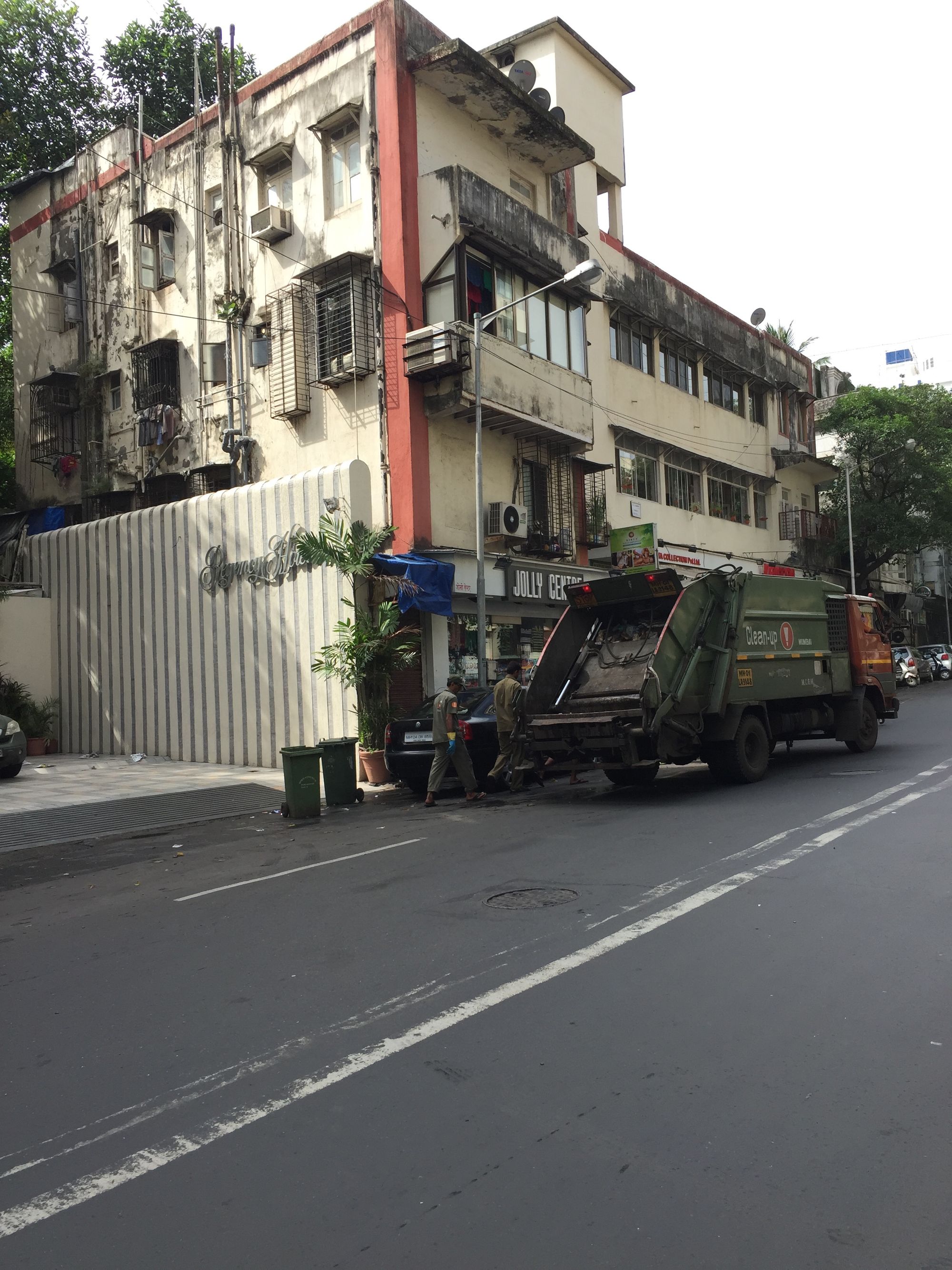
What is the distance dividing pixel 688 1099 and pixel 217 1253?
1.77 m

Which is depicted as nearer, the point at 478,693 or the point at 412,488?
the point at 478,693

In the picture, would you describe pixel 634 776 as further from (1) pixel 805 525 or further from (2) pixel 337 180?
(1) pixel 805 525

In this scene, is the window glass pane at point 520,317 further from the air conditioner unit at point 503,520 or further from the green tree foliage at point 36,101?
the green tree foliage at point 36,101

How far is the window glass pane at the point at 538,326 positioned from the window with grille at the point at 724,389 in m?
12.2

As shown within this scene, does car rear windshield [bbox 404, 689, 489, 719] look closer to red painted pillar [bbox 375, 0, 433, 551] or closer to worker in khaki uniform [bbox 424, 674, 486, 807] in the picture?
worker in khaki uniform [bbox 424, 674, 486, 807]

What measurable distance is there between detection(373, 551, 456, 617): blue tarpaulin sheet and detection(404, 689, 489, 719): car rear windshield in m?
3.01

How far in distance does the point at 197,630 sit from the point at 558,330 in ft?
35.0

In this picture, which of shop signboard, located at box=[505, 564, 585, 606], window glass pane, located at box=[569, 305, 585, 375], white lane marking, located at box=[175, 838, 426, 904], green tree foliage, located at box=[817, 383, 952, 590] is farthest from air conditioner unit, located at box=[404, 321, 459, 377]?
green tree foliage, located at box=[817, 383, 952, 590]

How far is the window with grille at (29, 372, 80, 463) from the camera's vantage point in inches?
1081

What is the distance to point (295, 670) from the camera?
59.2 feet

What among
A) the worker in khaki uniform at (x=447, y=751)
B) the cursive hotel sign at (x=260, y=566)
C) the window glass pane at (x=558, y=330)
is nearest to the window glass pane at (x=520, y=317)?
the window glass pane at (x=558, y=330)

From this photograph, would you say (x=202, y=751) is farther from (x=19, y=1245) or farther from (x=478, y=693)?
(x=19, y=1245)

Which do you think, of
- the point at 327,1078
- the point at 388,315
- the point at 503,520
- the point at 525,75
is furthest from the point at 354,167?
the point at 327,1078

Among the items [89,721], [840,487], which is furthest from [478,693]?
[840,487]
